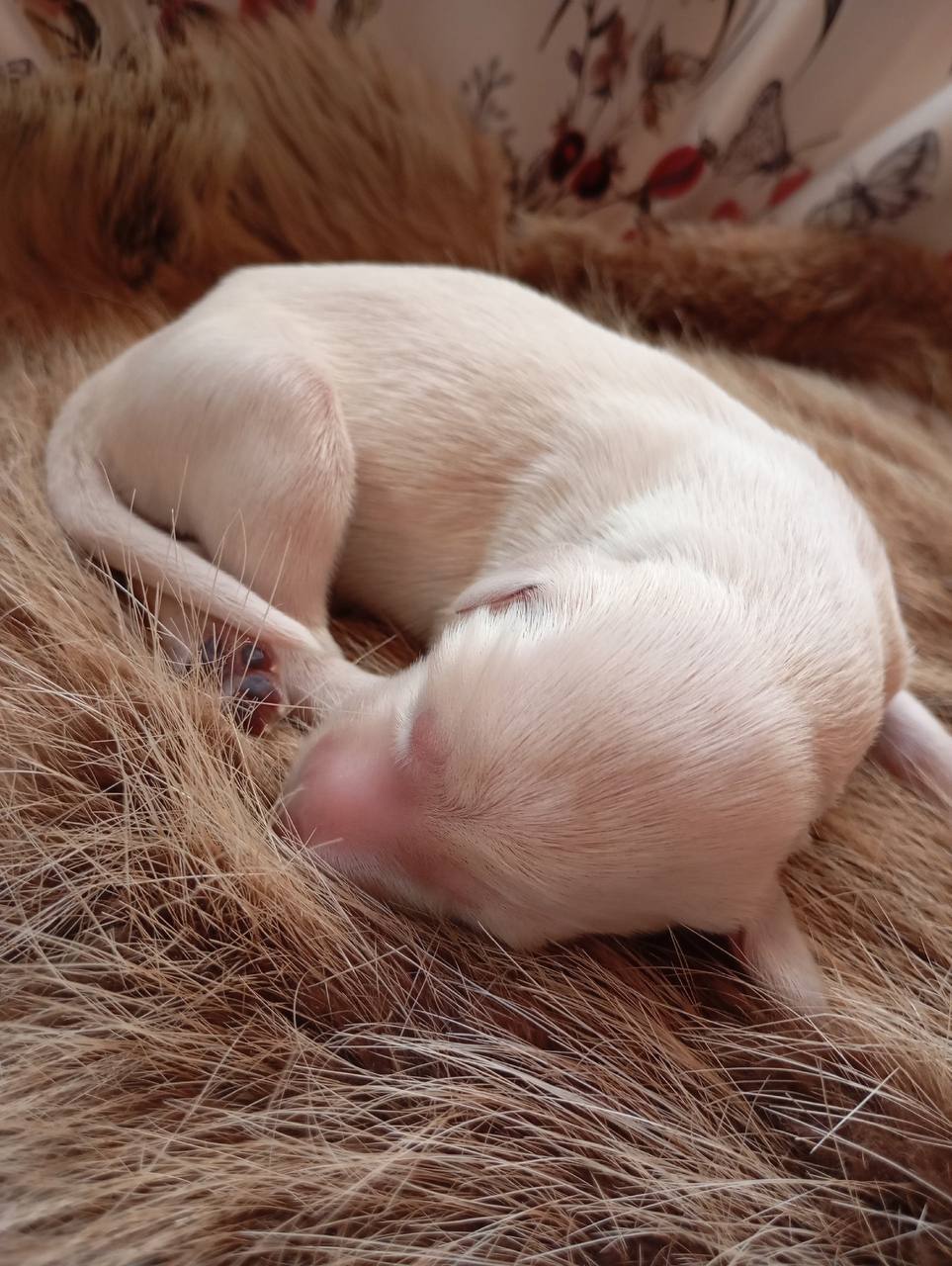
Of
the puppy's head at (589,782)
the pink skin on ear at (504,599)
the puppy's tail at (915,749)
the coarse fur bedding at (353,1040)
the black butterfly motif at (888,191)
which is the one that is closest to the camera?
the coarse fur bedding at (353,1040)

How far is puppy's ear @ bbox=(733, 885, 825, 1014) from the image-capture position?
79 cm

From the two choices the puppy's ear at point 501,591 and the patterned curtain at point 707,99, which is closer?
the puppy's ear at point 501,591

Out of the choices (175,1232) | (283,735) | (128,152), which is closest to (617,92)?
(128,152)

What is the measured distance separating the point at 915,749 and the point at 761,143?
116 cm

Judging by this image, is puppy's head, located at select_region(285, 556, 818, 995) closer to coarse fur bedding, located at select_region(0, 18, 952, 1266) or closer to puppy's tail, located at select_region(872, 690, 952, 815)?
coarse fur bedding, located at select_region(0, 18, 952, 1266)

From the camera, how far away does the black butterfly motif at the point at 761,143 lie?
1.53 meters

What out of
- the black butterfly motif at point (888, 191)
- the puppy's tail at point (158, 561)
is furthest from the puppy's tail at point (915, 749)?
the black butterfly motif at point (888, 191)

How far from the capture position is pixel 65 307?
1.28 meters

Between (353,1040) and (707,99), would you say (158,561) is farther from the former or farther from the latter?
(707,99)

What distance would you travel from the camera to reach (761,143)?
157cm

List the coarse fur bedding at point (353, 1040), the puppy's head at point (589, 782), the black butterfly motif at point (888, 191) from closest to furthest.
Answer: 1. the coarse fur bedding at point (353, 1040)
2. the puppy's head at point (589, 782)
3. the black butterfly motif at point (888, 191)

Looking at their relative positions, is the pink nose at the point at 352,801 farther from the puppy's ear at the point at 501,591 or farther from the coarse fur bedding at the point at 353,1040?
the puppy's ear at the point at 501,591

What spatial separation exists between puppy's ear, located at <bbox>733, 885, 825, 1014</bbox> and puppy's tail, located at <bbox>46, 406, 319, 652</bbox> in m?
0.58

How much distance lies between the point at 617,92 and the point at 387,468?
2.99 ft
